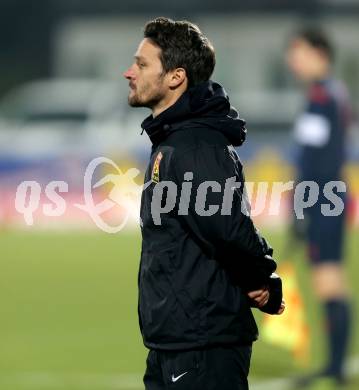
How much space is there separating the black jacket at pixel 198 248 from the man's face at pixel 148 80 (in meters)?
0.09

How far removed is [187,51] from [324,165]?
12.1ft

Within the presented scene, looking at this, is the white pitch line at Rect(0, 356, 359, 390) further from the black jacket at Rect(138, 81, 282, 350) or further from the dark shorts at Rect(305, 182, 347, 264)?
the black jacket at Rect(138, 81, 282, 350)

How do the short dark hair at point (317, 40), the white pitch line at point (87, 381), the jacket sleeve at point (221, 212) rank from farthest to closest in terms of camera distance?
the short dark hair at point (317, 40), the white pitch line at point (87, 381), the jacket sleeve at point (221, 212)

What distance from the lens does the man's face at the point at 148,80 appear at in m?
4.60

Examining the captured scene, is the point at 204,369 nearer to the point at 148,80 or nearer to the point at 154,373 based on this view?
the point at 154,373

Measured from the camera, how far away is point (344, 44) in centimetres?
4178

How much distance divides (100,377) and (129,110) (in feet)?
64.2

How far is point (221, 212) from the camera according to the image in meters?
4.42

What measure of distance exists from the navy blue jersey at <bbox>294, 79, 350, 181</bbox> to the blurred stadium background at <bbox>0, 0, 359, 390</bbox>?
1286 millimetres

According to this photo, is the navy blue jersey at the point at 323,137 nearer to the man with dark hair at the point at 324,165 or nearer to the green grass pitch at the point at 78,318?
the man with dark hair at the point at 324,165

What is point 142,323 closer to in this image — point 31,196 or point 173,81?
point 173,81

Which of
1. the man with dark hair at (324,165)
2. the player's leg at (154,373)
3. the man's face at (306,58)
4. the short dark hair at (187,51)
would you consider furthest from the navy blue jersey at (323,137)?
the player's leg at (154,373)

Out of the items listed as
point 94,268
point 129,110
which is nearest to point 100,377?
point 94,268

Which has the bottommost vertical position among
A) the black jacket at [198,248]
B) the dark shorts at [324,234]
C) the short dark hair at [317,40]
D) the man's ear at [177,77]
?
the black jacket at [198,248]
